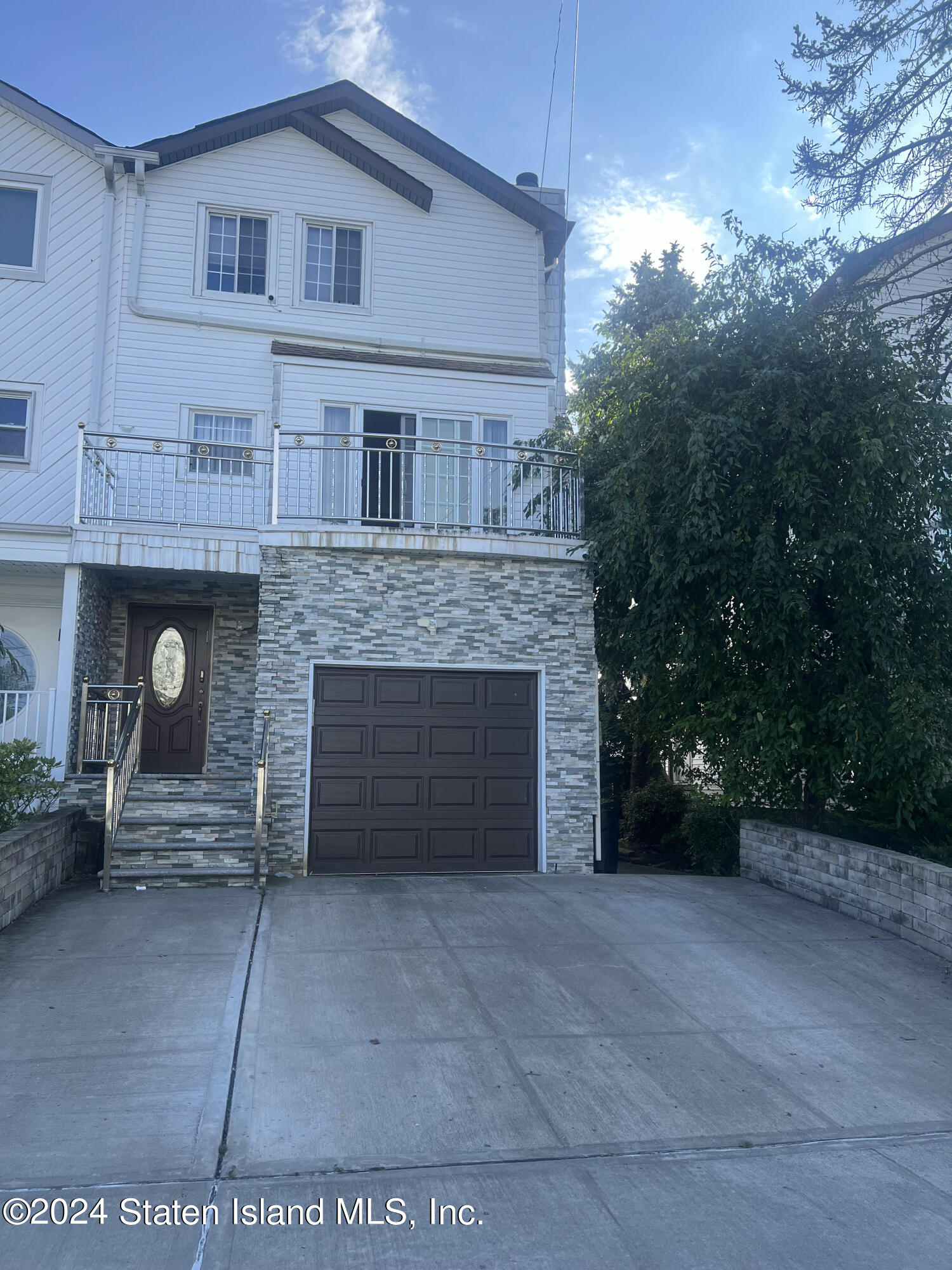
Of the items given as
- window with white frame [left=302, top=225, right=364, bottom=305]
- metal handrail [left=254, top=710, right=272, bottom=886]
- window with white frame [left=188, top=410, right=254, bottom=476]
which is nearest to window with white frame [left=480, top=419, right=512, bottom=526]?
window with white frame [left=188, top=410, right=254, bottom=476]

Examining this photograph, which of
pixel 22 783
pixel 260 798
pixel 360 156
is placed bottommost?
pixel 260 798

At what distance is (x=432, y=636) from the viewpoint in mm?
10945

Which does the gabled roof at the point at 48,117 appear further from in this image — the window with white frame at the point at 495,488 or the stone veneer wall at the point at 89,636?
the window with white frame at the point at 495,488

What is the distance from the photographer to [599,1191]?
4.16 m

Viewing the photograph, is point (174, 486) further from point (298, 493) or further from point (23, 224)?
point (23, 224)

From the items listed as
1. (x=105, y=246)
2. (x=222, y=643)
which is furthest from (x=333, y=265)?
(x=222, y=643)

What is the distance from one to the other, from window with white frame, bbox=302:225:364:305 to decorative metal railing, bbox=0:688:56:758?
22.3 feet

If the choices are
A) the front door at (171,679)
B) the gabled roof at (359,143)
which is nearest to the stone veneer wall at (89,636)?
the front door at (171,679)

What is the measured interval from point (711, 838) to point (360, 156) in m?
11.3

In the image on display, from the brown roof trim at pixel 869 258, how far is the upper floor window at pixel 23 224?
10098mm

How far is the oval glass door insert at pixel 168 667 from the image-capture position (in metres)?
12.6

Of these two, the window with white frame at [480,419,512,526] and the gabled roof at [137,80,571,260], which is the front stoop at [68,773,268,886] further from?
the gabled roof at [137,80,571,260]

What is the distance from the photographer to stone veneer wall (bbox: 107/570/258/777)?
1248cm

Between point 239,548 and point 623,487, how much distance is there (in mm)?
4448
